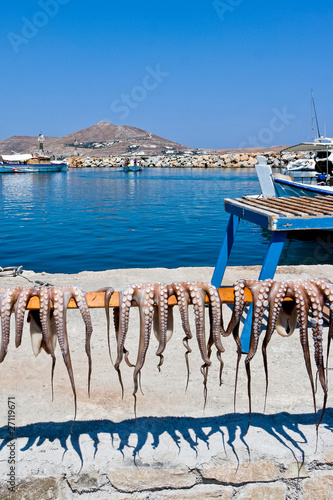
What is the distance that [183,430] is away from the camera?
388 cm

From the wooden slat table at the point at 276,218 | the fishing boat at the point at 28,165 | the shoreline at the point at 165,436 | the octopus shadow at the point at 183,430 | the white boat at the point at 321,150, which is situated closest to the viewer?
the shoreline at the point at 165,436

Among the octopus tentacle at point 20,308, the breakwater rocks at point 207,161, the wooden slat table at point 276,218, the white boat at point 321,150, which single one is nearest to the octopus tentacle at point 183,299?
the octopus tentacle at point 20,308

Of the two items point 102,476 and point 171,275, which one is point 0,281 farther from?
point 102,476

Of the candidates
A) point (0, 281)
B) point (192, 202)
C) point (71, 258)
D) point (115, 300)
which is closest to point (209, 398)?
point (115, 300)

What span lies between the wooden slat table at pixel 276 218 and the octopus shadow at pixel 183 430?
1.84 m

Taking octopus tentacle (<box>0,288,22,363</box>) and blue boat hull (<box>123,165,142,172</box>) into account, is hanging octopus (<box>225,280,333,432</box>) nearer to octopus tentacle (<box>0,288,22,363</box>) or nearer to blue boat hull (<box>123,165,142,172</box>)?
octopus tentacle (<box>0,288,22,363</box>)

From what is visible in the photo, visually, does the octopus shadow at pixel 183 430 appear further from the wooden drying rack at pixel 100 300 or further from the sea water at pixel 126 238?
the sea water at pixel 126 238

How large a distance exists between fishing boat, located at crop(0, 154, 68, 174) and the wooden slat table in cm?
8897

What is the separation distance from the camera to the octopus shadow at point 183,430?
365 centimetres

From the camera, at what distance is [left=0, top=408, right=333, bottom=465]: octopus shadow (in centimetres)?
365

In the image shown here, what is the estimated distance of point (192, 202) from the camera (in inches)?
1492

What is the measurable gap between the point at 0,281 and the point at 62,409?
17.6 ft

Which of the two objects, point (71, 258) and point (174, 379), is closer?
point (174, 379)

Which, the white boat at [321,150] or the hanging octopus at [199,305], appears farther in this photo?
the white boat at [321,150]
